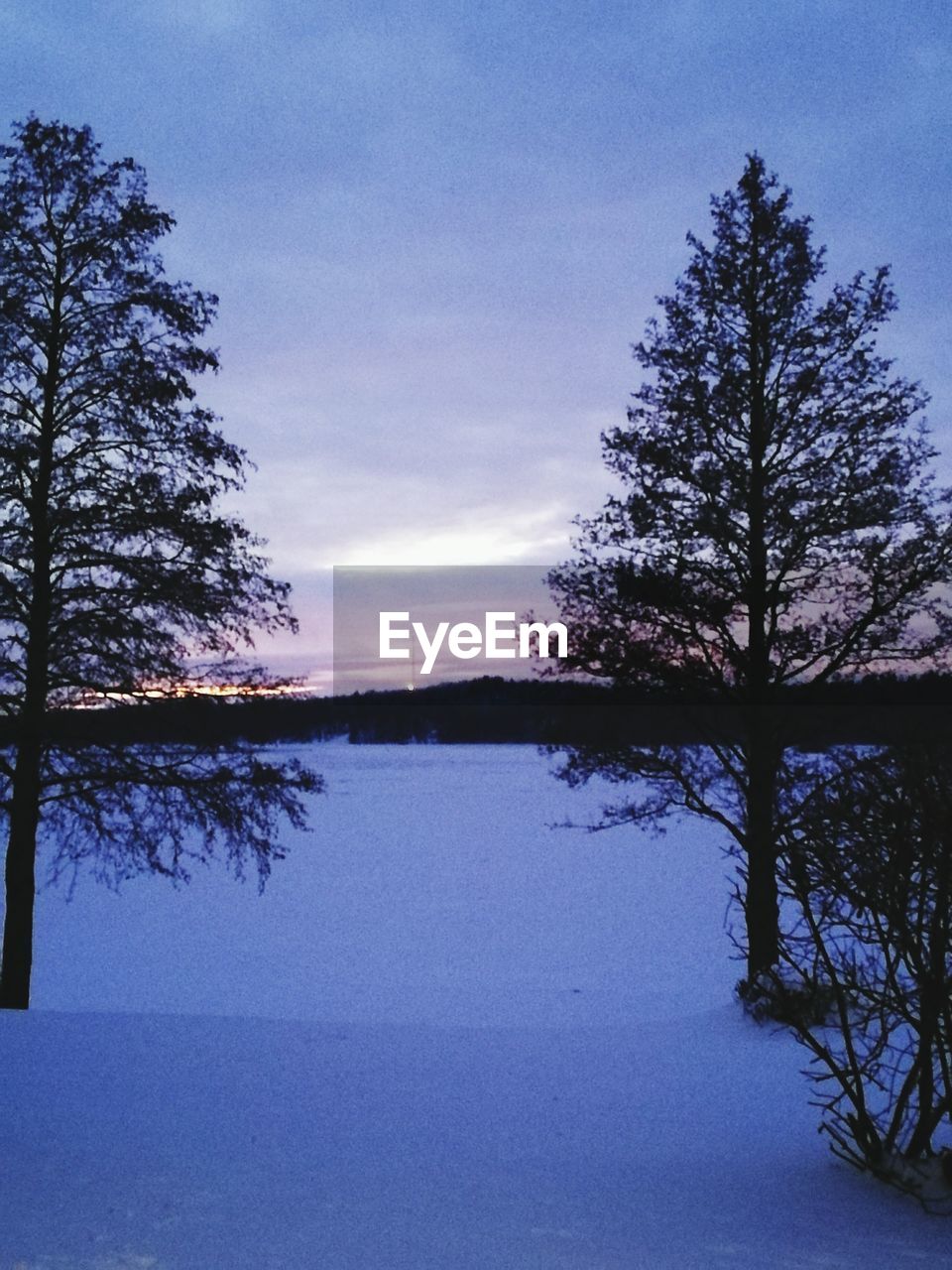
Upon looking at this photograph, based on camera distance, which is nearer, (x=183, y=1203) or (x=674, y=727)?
(x=183, y=1203)

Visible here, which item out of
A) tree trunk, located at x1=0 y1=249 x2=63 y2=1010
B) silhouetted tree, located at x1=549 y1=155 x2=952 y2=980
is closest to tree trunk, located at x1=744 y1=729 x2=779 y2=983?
silhouetted tree, located at x1=549 y1=155 x2=952 y2=980

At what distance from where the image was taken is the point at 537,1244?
14.9 ft

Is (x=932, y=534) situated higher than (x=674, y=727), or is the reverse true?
(x=932, y=534)

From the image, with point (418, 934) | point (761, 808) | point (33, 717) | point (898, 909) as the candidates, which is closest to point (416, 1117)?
point (898, 909)

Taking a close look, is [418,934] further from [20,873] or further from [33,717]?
[33,717]

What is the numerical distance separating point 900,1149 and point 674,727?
7.52 meters

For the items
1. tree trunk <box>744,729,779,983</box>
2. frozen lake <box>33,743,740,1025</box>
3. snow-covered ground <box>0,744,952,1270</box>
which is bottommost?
frozen lake <box>33,743,740,1025</box>

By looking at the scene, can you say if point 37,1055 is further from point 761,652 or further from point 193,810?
point 761,652

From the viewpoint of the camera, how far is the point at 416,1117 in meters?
7.08

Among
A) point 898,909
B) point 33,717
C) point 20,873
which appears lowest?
point 20,873

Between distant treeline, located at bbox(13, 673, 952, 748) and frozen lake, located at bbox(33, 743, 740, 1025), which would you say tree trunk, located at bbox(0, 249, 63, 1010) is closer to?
distant treeline, located at bbox(13, 673, 952, 748)

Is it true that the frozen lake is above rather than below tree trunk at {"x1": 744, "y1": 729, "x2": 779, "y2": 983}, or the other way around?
below

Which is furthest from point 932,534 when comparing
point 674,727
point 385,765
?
point 385,765

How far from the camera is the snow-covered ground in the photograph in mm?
4574
